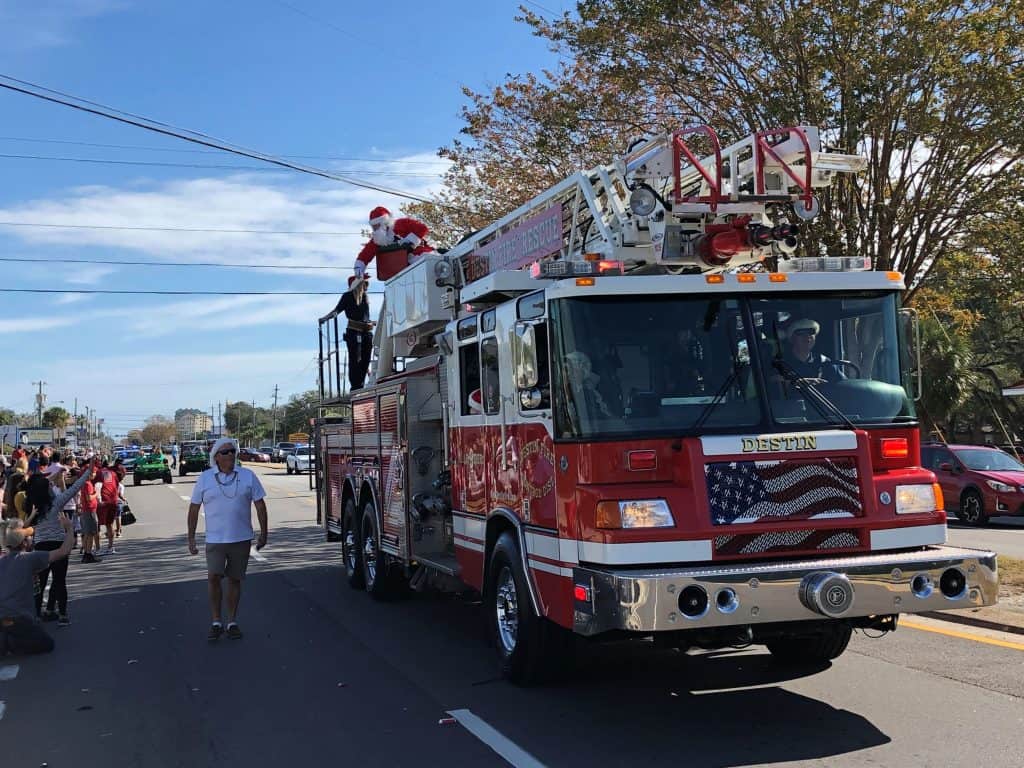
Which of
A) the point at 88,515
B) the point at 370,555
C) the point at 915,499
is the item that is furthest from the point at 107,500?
the point at 915,499

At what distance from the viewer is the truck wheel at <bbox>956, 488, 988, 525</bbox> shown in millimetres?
19312

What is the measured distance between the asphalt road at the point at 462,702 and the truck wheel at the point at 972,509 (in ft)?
37.1

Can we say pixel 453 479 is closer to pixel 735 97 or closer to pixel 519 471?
pixel 519 471

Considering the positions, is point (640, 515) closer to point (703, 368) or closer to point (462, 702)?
point (703, 368)

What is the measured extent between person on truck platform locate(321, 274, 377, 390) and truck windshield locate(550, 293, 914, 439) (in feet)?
21.3

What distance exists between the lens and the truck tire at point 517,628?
6.85 m

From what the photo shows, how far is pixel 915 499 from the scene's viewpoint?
245 inches

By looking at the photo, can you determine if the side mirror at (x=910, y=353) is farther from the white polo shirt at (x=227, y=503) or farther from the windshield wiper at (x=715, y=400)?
the white polo shirt at (x=227, y=503)

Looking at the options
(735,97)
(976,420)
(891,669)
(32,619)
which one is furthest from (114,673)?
(976,420)

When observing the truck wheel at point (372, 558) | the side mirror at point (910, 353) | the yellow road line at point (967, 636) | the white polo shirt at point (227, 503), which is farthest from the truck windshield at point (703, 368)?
the truck wheel at point (372, 558)

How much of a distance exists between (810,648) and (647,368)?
2.71 meters

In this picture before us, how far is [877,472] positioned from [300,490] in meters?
33.6

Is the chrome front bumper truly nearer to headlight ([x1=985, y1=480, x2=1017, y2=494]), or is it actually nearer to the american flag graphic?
the american flag graphic

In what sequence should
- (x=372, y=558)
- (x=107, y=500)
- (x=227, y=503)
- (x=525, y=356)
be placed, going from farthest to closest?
(x=107, y=500)
(x=372, y=558)
(x=227, y=503)
(x=525, y=356)
